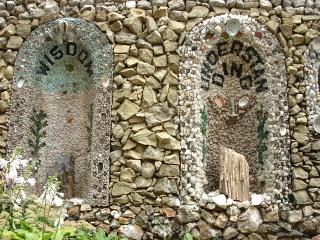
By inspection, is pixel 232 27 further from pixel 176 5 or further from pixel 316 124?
pixel 316 124

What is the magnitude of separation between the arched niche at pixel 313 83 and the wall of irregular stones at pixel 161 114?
0.04 meters

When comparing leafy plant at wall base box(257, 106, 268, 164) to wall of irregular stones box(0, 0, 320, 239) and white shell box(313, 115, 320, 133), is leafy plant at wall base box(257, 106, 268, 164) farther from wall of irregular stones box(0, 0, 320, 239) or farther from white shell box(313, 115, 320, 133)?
white shell box(313, 115, 320, 133)

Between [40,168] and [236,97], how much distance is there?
7.85 ft

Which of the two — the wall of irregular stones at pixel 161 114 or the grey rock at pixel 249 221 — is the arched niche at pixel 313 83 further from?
the grey rock at pixel 249 221

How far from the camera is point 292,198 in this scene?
505 cm

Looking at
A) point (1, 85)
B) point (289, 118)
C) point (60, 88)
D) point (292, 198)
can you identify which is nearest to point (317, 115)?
point (289, 118)

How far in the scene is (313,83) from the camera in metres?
→ 5.34

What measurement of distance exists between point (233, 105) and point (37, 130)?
228 centimetres

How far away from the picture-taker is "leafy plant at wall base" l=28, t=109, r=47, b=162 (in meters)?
5.45

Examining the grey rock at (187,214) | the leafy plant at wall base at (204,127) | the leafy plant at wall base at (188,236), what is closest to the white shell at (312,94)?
the leafy plant at wall base at (204,127)

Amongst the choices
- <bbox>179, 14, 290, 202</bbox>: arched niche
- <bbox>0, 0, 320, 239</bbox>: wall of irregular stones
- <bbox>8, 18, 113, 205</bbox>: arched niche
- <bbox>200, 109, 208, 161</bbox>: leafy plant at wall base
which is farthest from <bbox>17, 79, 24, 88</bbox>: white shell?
<bbox>200, 109, 208, 161</bbox>: leafy plant at wall base

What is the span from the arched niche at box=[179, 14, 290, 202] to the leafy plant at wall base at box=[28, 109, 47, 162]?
1.62 m

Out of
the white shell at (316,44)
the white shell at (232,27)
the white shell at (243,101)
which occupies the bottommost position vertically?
the white shell at (243,101)

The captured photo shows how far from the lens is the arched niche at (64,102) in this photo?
17.5 ft
